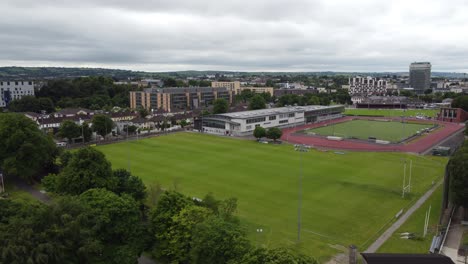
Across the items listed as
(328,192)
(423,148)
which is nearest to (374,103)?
(423,148)

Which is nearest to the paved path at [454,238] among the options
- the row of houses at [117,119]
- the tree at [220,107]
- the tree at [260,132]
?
the tree at [260,132]

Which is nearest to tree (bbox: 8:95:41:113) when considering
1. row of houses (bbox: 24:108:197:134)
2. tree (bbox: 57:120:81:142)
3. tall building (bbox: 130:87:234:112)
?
row of houses (bbox: 24:108:197:134)

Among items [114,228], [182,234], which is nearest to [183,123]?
[114,228]

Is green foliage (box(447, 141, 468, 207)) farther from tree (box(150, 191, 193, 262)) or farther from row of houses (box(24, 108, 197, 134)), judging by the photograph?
row of houses (box(24, 108, 197, 134))

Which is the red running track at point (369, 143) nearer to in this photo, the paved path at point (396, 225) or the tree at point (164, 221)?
the paved path at point (396, 225)

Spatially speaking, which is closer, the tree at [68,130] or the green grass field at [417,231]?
the green grass field at [417,231]

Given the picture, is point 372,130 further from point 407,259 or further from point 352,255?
point 407,259
